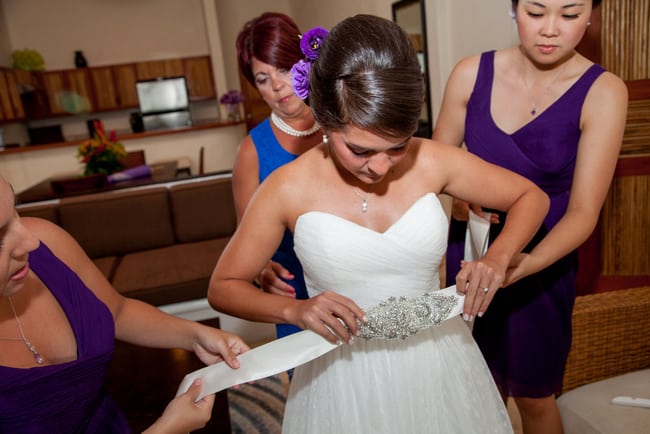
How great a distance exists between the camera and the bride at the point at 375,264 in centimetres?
125

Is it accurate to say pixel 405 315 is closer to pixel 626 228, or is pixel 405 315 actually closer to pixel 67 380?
pixel 67 380

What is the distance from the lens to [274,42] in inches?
68.1

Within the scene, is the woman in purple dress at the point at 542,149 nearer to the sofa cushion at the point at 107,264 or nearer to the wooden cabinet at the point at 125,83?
the sofa cushion at the point at 107,264

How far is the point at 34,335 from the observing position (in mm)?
1207

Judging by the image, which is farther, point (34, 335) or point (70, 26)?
point (70, 26)

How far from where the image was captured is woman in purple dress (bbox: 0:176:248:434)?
108 cm

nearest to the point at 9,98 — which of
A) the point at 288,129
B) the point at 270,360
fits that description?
the point at 288,129

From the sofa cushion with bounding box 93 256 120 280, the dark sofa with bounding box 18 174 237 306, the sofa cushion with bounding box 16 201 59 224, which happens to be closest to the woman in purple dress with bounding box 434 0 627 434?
the dark sofa with bounding box 18 174 237 306

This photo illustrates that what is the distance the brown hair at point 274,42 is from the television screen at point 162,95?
32.9 feet

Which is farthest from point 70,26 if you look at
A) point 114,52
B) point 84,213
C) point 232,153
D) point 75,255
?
point 75,255

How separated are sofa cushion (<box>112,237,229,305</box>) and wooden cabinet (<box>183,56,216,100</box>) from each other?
813 centimetres

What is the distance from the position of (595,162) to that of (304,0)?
945 cm

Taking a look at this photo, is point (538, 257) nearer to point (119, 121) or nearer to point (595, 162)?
point (595, 162)

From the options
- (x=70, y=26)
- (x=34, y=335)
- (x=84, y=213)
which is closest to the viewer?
(x=34, y=335)
